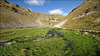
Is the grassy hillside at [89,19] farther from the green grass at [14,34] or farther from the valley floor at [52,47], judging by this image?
the green grass at [14,34]

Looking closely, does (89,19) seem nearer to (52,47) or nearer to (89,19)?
(89,19)

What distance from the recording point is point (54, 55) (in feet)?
29.3

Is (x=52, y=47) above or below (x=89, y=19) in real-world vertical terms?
below

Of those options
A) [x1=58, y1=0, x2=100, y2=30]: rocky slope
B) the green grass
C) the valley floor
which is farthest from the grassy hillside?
the green grass

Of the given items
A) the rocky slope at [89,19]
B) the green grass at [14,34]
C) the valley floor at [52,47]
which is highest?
the rocky slope at [89,19]

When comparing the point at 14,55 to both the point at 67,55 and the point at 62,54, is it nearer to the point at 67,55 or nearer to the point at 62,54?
the point at 62,54

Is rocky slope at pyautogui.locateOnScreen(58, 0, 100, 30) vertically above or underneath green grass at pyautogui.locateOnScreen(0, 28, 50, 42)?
above

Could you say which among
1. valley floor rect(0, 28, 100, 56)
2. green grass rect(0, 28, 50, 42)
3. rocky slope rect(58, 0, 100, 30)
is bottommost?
valley floor rect(0, 28, 100, 56)

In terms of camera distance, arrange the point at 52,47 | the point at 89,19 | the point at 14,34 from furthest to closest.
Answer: the point at 89,19 → the point at 14,34 → the point at 52,47

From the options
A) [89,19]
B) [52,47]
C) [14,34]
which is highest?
[89,19]

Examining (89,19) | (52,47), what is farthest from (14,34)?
(89,19)

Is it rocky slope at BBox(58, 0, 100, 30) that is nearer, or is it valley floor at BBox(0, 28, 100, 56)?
valley floor at BBox(0, 28, 100, 56)

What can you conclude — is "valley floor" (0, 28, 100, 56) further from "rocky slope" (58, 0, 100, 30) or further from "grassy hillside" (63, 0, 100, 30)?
"grassy hillside" (63, 0, 100, 30)

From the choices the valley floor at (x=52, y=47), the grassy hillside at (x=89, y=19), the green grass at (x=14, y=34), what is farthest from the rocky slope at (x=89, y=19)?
the green grass at (x=14, y=34)
